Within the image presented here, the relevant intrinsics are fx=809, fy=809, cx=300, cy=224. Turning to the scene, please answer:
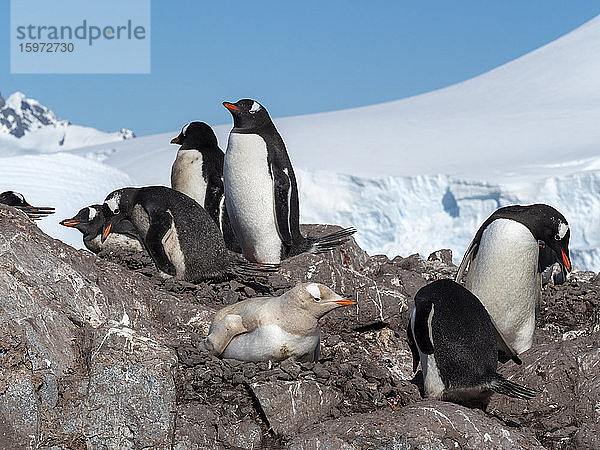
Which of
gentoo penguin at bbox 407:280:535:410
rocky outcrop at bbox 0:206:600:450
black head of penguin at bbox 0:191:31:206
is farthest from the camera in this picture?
black head of penguin at bbox 0:191:31:206

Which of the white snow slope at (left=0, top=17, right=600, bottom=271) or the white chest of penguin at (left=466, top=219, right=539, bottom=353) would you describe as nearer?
the white chest of penguin at (left=466, top=219, right=539, bottom=353)

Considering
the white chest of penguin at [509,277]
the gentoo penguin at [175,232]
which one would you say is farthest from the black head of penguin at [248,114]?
the white chest of penguin at [509,277]

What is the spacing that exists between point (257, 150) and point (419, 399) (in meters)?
2.79

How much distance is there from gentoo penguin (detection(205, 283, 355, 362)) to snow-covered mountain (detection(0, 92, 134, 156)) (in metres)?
134

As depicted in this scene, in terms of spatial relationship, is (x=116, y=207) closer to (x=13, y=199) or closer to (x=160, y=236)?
(x=160, y=236)

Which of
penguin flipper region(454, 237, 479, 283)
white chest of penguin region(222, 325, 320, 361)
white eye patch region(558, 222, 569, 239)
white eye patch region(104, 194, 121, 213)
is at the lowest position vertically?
white chest of penguin region(222, 325, 320, 361)

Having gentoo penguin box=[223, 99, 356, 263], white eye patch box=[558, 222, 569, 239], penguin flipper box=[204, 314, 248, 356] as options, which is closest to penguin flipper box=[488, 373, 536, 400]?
penguin flipper box=[204, 314, 248, 356]

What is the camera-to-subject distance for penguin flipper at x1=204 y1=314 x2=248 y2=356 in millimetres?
3736

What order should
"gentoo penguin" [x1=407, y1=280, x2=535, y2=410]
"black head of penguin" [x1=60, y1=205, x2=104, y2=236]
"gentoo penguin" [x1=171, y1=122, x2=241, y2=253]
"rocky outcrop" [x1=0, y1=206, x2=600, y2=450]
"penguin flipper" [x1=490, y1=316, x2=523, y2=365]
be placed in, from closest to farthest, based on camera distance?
"rocky outcrop" [x1=0, y1=206, x2=600, y2=450] → "gentoo penguin" [x1=407, y1=280, x2=535, y2=410] → "penguin flipper" [x1=490, y1=316, x2=523, y2=365] → "black head of penguin" [x1=60, y1=205, x2=104, y2=236] → "gentoo penguin" [x1=171, y1=122, x2=241, y2=253]

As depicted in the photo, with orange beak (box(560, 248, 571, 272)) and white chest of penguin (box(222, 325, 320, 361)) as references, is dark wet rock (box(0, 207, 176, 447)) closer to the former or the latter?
white chest of penguin (box(222, 325, 320, 361))

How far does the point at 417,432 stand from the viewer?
311 centimetres

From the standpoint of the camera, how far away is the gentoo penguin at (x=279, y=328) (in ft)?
11.8

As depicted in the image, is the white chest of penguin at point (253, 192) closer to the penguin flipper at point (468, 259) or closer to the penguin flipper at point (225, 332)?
the penguin flipper at point (468, 259)

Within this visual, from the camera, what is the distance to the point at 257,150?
5.93 meters
